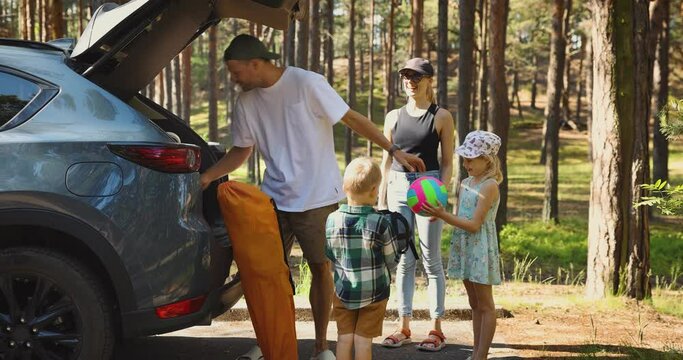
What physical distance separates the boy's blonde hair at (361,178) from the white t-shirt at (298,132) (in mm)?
569

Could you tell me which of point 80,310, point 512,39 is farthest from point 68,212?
point 512,39

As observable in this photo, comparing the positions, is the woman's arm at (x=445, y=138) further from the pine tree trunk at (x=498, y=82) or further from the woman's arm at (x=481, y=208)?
the pine tree trunk at (x=498, y=82)

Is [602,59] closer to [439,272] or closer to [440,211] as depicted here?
[439,272]

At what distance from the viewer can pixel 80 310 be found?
438cm

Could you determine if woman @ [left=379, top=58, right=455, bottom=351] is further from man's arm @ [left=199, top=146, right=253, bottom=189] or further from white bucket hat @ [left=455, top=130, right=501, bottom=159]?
man's arm @ [left=199, top=146, right=253, bottom=189]

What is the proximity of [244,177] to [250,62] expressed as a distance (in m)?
40.4

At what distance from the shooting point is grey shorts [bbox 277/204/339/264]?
17.3 ft

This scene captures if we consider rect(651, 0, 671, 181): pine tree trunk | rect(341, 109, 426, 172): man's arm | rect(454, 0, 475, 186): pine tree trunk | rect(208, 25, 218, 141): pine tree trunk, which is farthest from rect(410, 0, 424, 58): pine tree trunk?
rect(341, 109, 426, 172): man's arm

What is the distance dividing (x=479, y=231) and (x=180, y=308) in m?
1.91

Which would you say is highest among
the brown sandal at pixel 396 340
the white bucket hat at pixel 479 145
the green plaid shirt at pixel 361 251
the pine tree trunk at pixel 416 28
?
the pine tree trunk at pixel 416 28

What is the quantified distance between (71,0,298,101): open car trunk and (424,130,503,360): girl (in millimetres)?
1414

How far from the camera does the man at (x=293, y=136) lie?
5238mm

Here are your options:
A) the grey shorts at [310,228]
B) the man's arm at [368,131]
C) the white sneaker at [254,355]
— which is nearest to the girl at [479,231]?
the man's arm at [368,131]

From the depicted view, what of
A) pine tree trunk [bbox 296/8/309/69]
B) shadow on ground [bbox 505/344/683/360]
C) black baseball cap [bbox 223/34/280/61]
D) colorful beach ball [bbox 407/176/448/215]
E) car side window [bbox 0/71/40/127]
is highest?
pine tree trunk [bbox 296/8/309/69]
